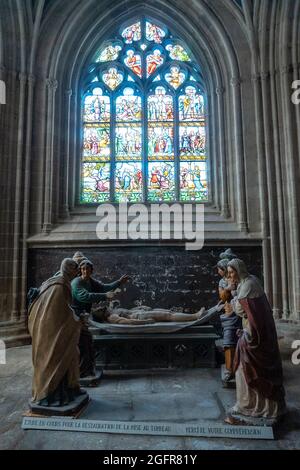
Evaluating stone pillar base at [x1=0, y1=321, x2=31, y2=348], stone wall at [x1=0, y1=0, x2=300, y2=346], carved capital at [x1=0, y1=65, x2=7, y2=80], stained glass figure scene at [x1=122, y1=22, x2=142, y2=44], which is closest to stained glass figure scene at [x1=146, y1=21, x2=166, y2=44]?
stained glass figure scene at [x1=122, y1=22, x2=142, y2=44]

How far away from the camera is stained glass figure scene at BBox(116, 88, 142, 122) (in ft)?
30.1

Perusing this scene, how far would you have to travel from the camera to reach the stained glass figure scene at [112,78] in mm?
9352

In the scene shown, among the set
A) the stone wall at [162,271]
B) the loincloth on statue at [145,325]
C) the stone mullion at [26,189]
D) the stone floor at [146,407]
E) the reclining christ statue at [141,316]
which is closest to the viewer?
the stone floor at [146,407]

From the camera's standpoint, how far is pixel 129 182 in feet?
29.1

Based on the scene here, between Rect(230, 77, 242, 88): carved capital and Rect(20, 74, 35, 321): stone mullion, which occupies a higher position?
Rect(230, 77, 242, 88): carved capital

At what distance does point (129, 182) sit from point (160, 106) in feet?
7.03

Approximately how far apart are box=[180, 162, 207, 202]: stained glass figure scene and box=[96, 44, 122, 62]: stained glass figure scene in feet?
11.1

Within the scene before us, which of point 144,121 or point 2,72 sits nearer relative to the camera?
point 2,72

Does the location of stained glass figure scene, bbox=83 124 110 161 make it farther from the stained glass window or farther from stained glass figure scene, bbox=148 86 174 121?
stained glass figure scene, bbox=148 86 174 121

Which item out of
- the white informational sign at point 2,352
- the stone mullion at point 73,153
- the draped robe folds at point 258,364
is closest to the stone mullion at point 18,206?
the white informational sign at point 2,352

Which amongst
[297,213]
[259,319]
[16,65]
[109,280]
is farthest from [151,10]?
[259,319]

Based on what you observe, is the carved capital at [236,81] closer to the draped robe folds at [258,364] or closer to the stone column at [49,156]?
the stone column at [49,156]

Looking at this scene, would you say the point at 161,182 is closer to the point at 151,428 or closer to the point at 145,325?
the point at 145,325

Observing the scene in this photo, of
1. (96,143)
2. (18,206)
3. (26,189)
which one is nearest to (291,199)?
(96,143)
